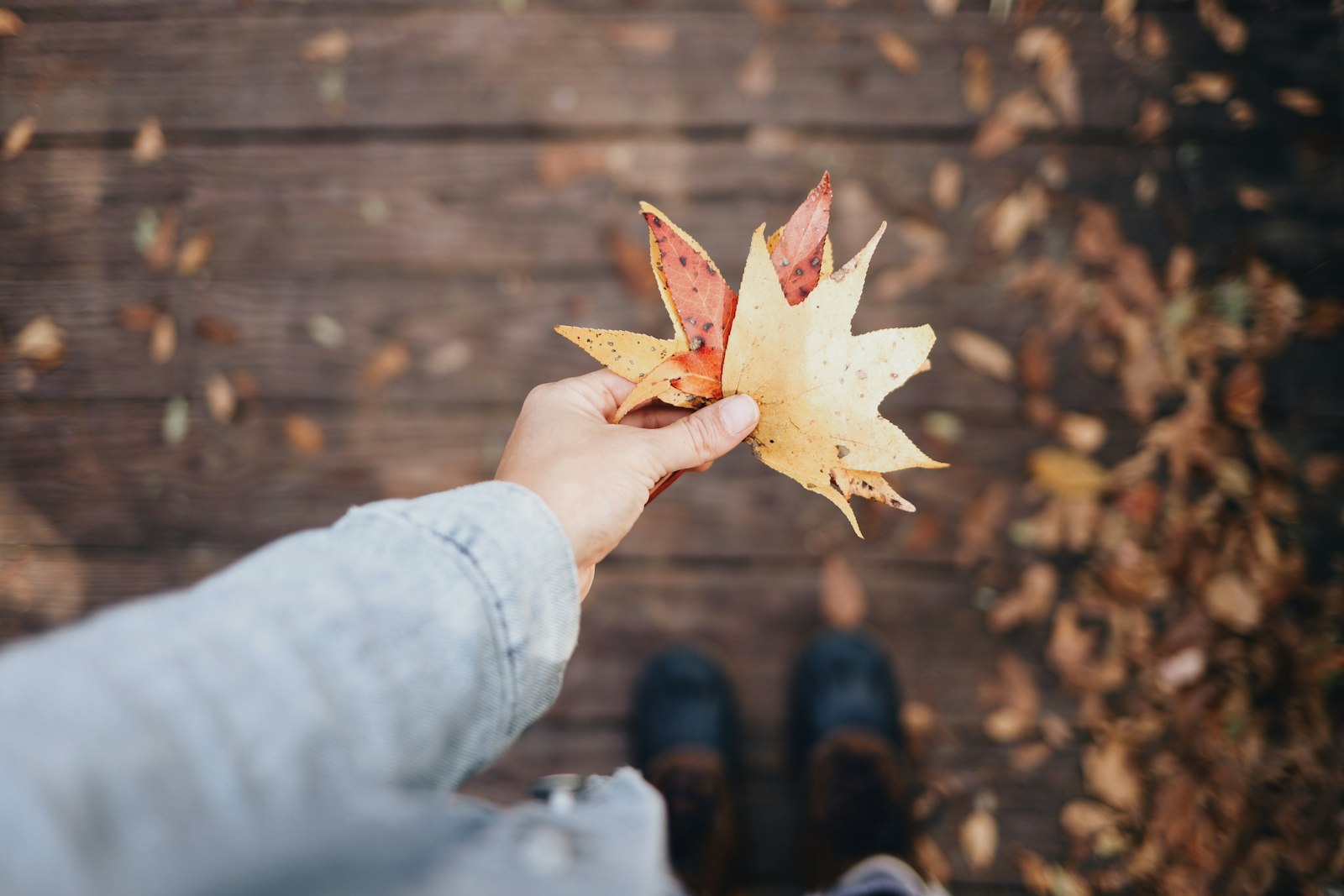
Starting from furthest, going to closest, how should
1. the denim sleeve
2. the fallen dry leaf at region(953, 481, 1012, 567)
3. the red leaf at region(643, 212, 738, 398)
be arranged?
the fallen dry leaf at region(953, 481, 1012, 567), the red leaf at region(643, 212, 738, 398), the denim sleeve

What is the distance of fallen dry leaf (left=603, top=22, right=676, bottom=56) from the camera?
1610 millimetres

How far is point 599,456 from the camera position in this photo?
34.4 inches

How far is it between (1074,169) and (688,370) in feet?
4.19

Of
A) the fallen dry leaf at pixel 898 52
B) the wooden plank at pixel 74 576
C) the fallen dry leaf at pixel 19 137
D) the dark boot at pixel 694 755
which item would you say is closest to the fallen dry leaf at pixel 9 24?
the fallen dry leaf at pixel 19 137

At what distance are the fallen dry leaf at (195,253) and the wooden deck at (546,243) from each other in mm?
21

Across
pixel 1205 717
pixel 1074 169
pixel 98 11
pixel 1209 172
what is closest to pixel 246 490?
pixel 98 11

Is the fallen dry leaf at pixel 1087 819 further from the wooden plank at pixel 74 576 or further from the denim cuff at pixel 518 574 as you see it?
the wooden plank at pixel 74 576

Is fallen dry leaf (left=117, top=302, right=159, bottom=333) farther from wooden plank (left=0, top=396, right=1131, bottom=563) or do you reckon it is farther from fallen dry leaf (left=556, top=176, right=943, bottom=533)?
fallen dry leaf (left=556, top=176, right=943, bottom=533)

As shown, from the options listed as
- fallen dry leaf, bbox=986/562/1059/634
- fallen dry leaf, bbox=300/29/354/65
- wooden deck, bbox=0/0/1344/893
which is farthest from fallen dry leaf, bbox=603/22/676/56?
fallen dry leaf, bbox=986/562/1059/634

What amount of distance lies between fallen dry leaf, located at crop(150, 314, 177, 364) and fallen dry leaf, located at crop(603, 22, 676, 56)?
1237 millimetres

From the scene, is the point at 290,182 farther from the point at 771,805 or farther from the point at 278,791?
the point at 771,805

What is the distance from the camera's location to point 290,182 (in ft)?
5.43

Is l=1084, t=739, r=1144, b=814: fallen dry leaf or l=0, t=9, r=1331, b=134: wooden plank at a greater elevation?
l=0, t=9, r=1331, b=134: wooden plank

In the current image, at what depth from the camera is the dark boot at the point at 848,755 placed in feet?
4.80
